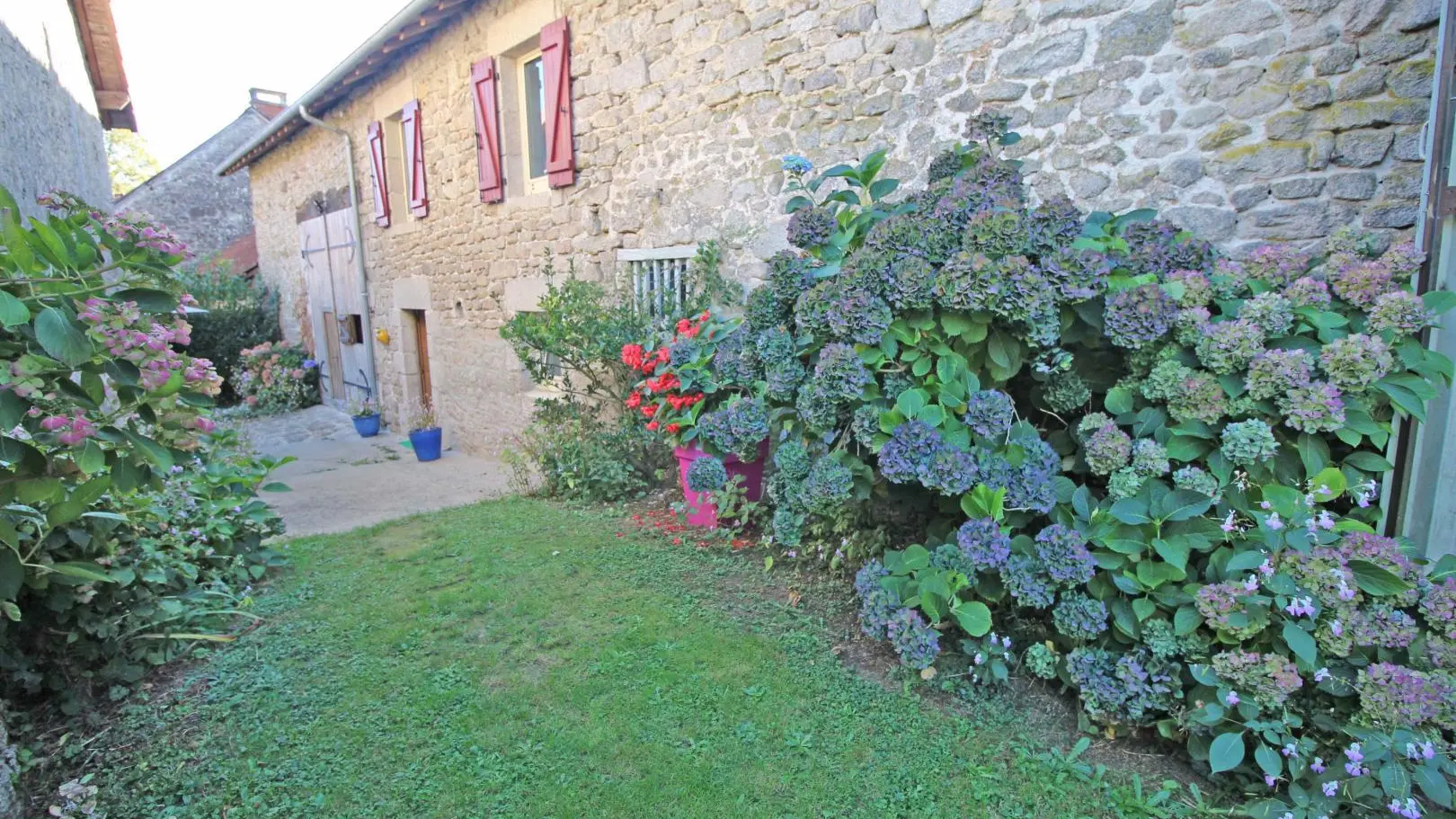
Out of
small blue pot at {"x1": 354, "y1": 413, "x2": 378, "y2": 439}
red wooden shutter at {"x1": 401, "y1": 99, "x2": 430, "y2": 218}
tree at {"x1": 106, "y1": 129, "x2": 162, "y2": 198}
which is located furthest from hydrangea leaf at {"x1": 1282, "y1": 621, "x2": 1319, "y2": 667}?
tree at {"x1": 106, "y1": 129, "x2": 162, "y2": 198}

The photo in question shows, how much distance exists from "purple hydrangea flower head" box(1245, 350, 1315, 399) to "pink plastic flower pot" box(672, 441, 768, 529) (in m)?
2.59

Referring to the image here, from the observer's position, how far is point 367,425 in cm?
1074

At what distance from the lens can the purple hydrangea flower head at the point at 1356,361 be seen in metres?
2.09

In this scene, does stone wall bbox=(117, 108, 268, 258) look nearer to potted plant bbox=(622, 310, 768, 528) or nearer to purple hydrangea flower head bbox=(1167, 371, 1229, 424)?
potted plant bbox=(622, 310, 768, 528)

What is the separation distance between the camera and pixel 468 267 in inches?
326

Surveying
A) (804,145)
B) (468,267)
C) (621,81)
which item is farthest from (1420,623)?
(468,267)

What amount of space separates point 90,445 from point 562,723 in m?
1.55

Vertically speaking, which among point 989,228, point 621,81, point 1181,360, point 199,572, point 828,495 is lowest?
point 199,572

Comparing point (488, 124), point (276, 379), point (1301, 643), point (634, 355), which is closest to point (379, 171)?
point (488, 124)

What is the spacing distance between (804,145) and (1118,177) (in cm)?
185

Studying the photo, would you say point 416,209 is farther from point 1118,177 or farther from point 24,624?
point 1118,177

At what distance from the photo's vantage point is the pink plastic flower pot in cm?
441

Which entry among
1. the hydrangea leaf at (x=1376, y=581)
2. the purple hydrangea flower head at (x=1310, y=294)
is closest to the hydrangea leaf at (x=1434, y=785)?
the hydrangea leaf at (x=1376, y=581)

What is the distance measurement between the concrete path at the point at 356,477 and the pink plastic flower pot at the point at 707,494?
7.73 ft
